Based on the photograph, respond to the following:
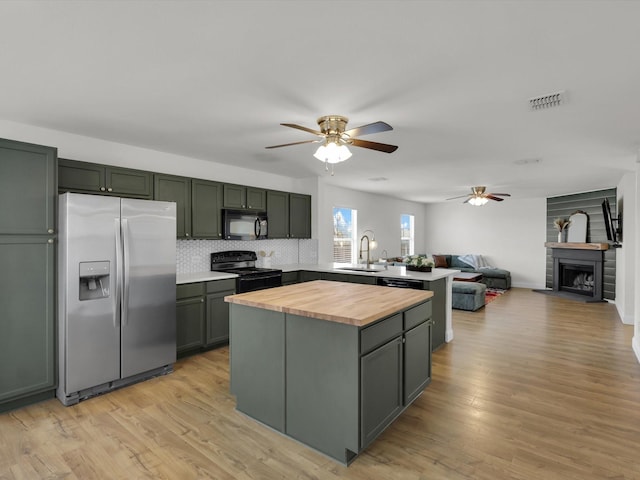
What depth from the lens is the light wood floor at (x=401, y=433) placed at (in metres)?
2.07

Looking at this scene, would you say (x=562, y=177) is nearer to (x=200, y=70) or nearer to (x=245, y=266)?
(x=245, y=266)

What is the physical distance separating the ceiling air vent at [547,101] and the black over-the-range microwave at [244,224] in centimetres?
362

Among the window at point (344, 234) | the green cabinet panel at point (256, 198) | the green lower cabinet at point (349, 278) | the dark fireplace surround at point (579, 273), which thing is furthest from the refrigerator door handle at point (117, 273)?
the dark fireplace surround at point (579, 273)

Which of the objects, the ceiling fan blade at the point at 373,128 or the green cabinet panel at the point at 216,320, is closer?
the ceiling fan blade at the point at 373,128

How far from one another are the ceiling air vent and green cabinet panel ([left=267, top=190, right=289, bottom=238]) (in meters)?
3.67

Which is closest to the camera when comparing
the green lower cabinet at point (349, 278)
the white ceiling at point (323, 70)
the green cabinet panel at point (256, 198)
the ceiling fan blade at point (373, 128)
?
the white ceiling at point (323, 70)

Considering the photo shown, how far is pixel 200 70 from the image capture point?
2223mm

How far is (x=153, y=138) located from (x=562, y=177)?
644 cm

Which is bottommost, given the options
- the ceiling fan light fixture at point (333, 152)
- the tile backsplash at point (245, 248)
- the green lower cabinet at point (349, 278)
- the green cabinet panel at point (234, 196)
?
the green lower cabinet at point (349, 278)

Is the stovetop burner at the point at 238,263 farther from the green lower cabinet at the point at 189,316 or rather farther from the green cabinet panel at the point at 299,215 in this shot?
the green cabinet panel at the point at 299,215

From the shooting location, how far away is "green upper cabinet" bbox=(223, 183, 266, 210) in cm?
476

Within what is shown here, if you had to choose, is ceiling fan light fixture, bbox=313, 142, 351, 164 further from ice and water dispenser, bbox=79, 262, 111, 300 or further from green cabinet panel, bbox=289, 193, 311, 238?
green cabinet panel, bbox=289, 193, 311, 238

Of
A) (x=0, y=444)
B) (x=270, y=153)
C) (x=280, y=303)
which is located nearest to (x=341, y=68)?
(x=280, y=303)

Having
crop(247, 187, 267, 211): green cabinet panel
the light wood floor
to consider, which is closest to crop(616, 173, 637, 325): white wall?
the light wood floor
